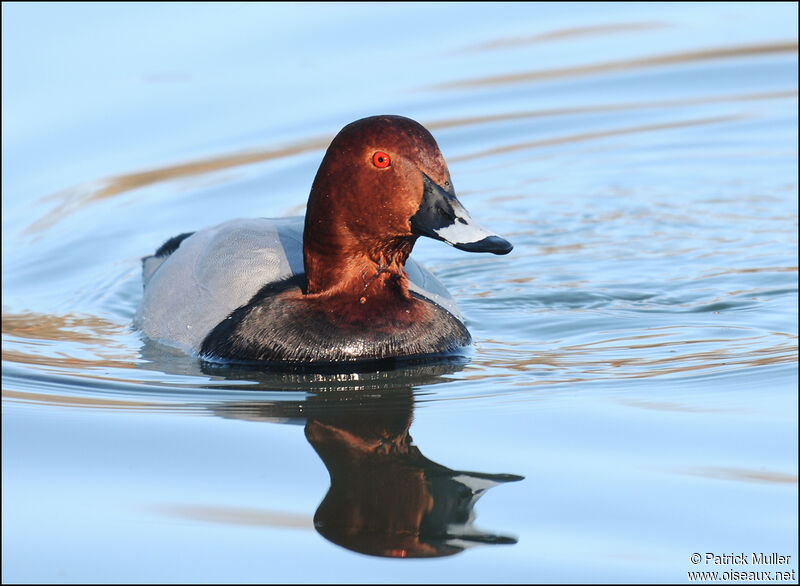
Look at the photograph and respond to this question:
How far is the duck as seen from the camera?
6.12 metres

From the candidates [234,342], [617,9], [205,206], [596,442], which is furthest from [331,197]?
[617,9]

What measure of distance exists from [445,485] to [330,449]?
0.67 metres

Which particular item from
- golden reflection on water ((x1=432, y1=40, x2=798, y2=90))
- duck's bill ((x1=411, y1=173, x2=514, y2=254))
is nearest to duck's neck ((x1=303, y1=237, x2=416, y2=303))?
duck's bill ((x1=411, y1=173, x2=514, y2=254))

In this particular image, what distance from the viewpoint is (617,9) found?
46.0 feet

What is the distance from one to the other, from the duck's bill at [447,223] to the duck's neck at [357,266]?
30cm

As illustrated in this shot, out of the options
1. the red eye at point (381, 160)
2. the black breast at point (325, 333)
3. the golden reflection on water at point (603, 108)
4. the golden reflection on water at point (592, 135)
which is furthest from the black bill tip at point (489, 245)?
the golden reflection on water at point (603, 108)

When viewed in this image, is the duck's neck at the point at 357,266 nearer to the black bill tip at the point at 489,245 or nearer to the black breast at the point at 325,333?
the black breast at the point at 325,333

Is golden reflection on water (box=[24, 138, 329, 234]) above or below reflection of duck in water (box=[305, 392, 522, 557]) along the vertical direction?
above

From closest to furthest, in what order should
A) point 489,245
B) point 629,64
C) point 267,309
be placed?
point 489,245 < point 267,309 < point 629,64

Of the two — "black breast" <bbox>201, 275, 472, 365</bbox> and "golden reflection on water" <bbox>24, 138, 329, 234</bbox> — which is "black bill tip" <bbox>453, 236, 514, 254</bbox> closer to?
"black breast" <bbox>201, 275, 472, 365</bbox>

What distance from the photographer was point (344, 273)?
647 centimetres

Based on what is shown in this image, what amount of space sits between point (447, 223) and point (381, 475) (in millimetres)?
1392

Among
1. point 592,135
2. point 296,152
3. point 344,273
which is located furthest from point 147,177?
point 344,273

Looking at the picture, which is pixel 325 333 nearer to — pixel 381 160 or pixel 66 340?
pixel 381 160
